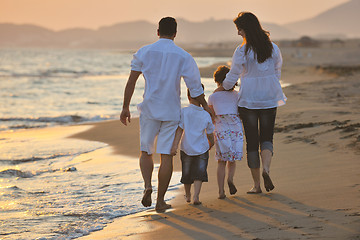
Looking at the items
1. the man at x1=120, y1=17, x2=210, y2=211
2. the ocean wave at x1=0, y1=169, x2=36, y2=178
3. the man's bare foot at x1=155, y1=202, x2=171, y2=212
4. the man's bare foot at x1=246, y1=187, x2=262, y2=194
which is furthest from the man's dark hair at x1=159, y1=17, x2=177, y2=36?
the ocean wave at x1=0, y1=169, x2=36, y2=178

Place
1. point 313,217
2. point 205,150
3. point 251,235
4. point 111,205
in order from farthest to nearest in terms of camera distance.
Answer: point 111,205 → point 205,150 → point 313,217 → point 251,235

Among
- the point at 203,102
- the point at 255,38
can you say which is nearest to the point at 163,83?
the point at 203,102

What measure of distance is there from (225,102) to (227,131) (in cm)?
28

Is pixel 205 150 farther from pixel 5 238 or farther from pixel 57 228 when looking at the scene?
pixel 5 238

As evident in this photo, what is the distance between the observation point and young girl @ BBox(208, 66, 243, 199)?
16.6 feet

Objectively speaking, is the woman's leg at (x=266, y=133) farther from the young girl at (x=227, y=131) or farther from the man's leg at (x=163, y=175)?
the man's leg at (x=163, y=175)

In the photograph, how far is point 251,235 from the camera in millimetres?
3590

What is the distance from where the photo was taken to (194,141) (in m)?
4.84

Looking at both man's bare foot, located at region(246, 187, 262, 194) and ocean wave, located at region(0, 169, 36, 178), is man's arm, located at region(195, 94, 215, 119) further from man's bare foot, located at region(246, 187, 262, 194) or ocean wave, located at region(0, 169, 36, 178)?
ocean wave, located at region(0, 169, 36, 178)

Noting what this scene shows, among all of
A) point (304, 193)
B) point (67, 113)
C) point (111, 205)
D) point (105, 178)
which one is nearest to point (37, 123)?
point (67, 113)

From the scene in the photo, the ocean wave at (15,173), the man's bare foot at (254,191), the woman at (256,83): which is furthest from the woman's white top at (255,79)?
the ocean wave at (15,173)

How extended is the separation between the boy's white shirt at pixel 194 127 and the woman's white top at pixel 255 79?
41 cm

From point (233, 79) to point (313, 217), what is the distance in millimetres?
1579

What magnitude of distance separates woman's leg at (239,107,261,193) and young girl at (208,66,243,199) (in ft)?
0.31
